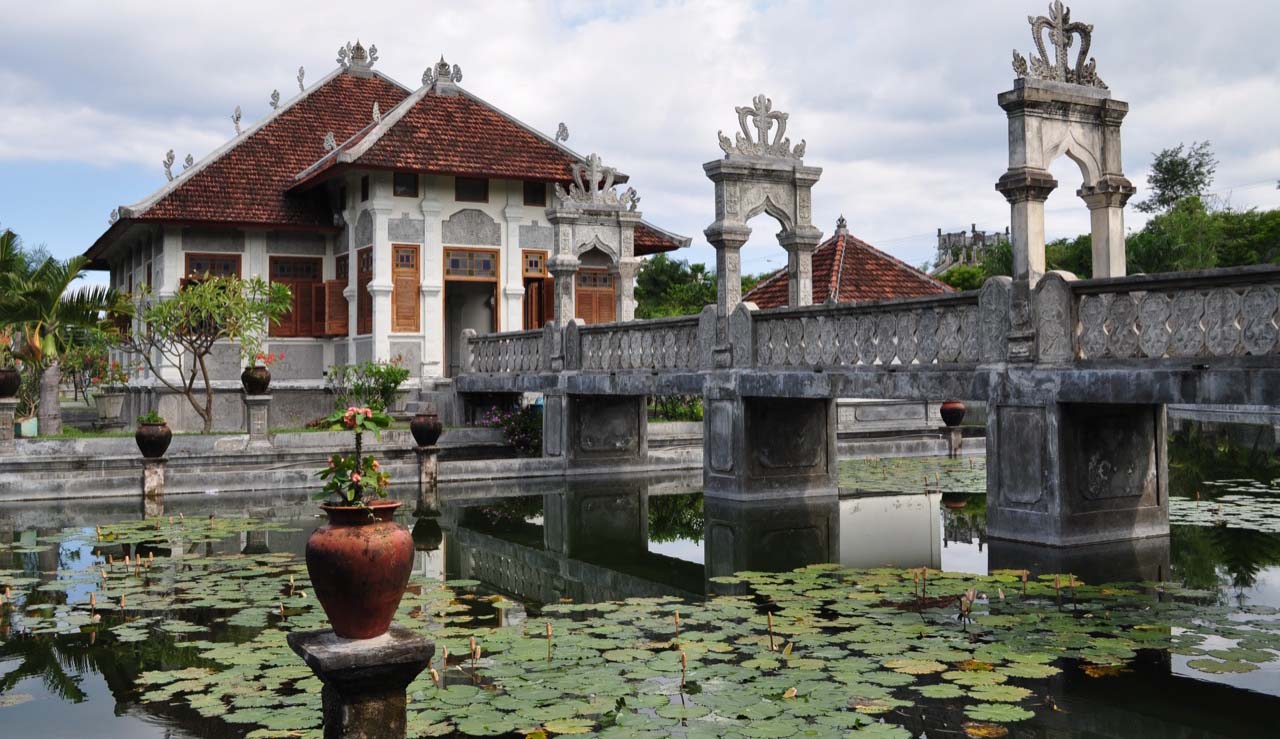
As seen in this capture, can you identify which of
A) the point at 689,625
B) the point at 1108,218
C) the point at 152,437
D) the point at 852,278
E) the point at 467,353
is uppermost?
the point at 852,278

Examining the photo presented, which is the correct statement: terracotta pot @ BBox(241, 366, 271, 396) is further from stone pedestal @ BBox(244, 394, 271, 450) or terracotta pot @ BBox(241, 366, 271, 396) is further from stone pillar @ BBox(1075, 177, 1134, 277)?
stone pillar @ BBox(1075, 177, 1134, 277)

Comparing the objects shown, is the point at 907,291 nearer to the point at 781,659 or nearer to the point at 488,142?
the point at 488,142

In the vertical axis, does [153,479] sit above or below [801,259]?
below

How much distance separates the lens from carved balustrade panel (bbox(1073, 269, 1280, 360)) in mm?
9523

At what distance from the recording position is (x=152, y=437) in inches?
674

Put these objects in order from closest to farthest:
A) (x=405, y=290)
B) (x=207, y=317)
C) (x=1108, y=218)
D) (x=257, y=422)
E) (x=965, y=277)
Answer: (x=1108, y=218), (x=257, y=422), (x=207, y=317), (x=405, y=290), (x=965, y=277)

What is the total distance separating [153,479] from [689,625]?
36.0ft

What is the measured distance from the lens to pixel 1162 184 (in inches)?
2217

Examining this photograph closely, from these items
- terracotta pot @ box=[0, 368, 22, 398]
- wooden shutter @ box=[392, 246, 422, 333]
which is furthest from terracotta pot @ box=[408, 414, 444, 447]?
wooden shutter @ box=[392, 246, 422, 333]

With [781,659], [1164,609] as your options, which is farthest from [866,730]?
[1164,609]

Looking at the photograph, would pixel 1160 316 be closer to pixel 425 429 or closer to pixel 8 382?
pixel 425 429

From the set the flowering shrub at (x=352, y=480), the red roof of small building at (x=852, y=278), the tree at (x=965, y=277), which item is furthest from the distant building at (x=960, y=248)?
the flowering shrub at (x=352, y=480)

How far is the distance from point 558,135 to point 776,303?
7142 millimetres

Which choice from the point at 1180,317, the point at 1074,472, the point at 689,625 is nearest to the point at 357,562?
the point at 689,625
